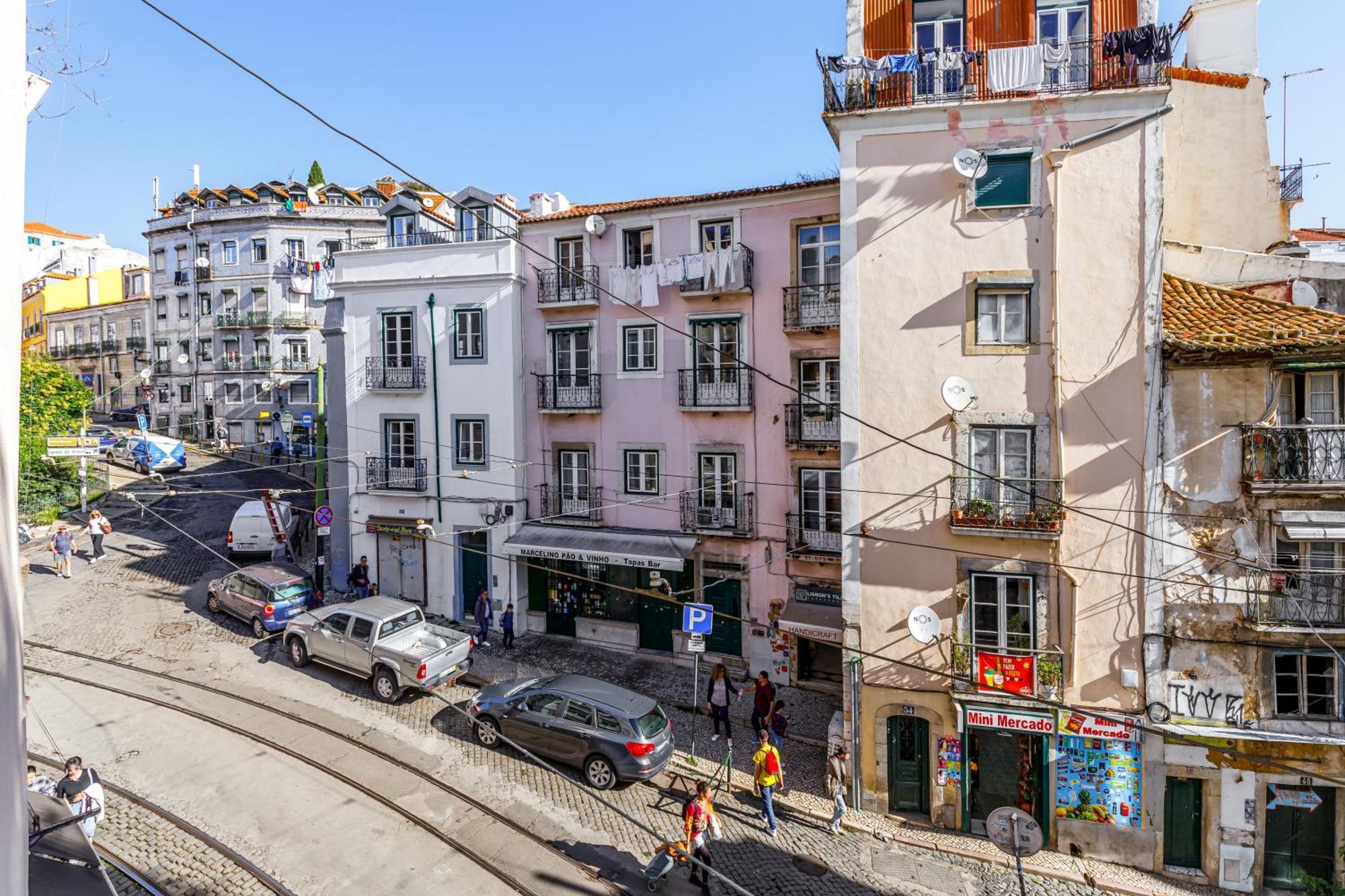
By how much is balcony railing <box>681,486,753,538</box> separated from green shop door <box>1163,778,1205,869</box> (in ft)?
34.6

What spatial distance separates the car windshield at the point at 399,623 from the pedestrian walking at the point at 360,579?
5.33 meters

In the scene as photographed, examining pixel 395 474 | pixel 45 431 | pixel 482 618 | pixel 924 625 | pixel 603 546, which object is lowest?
pixel 482 618

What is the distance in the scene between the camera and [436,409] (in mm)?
22750

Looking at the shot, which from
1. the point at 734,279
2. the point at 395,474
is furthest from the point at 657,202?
the point at 395,474

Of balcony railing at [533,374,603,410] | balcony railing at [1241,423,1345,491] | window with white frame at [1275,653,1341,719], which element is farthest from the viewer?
balcony railing at [533,374,603,410]

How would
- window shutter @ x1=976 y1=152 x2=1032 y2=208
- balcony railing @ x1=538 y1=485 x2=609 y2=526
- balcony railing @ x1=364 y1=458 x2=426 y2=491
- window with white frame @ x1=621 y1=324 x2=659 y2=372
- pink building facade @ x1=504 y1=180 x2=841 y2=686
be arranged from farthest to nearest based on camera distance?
balcony railing @ x1=364 y1=458 x2=426 y2=491 → balcony railing @ x1=538 y1=485 x2=609 y2=526 → window with white frame @ x1=621 y1=324 x2=659 y2=372 → pink building facade @ x1=504 y1=180 x2=841 y2=686 → window shutter @ x1=976 y1=152 x2=1032 y2=208

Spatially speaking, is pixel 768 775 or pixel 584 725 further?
pixel 584 725

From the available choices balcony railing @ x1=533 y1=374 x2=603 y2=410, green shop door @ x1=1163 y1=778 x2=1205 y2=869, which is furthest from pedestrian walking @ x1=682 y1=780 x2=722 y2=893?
balcony railing @ x1=533 y1=374 x2=603 y2=410

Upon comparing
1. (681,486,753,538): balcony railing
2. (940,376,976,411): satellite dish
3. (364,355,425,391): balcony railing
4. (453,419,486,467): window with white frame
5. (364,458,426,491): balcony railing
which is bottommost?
(681,486,753,538): balcony railing

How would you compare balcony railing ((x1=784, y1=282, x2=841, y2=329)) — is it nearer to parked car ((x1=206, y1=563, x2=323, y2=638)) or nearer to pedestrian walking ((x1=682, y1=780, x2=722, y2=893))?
pedestrian walking ((x1=682, y1=780, x2=722, y2=893))

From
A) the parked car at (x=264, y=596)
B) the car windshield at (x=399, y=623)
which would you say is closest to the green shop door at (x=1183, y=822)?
the car windshield at (x=399, y=623)

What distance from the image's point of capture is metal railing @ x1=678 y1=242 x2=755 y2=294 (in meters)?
19.1

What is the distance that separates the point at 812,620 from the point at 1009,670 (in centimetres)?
522

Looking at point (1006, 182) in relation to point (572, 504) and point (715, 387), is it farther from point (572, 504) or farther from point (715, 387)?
Result: point (572, 504)
